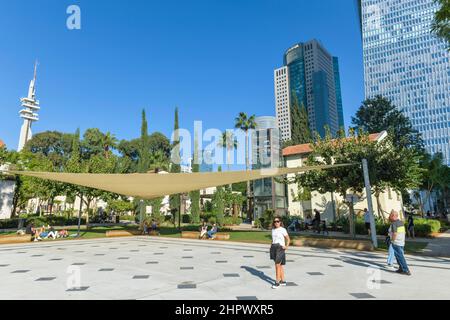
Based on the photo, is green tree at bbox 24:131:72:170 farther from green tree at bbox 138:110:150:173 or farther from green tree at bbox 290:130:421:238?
green tree at bbox 290:130:421:238

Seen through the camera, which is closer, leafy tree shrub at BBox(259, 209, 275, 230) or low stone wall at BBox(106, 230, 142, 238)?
low stone wall at BBox(106, 230, 142, 238)

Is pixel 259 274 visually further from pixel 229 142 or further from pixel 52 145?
pixel 52 145

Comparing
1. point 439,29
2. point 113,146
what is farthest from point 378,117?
point 113,146

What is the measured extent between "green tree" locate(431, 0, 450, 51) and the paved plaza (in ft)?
23.4

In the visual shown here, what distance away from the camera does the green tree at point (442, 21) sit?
8.77 metres

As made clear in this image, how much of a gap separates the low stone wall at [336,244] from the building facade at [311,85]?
142499 mm

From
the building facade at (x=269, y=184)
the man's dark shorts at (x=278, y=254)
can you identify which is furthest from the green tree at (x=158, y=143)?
the man's dark shorts at (x=278, y=254)

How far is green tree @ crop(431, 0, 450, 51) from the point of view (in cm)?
877

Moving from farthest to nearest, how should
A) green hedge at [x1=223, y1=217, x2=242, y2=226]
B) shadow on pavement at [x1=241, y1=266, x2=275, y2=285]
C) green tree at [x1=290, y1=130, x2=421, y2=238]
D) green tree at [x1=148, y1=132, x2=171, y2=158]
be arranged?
green tree at [x1=148, y1=132, x2=171, y2=158] → green hedge at [x1=223, y1=217, x2=242, y2=226] → green tree at [x1=290, y1=130, x2=421, y2=238] → shadow on pavement at [x1=241, y1=266, x2=275, y2=285]

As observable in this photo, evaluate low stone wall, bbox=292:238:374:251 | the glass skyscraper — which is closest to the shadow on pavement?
low stone wall, bbox=292:238:374:251

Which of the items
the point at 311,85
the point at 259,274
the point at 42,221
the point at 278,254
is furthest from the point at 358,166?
the point at 311,85
